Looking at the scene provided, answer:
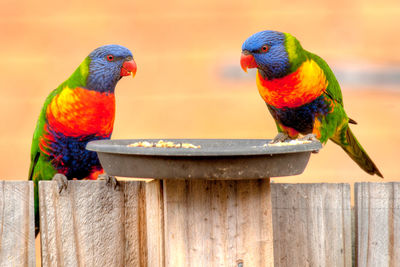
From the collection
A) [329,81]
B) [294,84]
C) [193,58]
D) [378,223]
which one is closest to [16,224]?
[378,223]

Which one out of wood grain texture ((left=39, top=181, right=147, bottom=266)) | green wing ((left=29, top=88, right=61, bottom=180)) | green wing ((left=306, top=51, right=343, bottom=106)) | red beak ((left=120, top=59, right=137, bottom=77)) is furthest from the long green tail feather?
wood grain texture ((left=39, top=181, right=147, bottom=266))

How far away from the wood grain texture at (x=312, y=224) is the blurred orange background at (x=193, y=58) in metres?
1.86

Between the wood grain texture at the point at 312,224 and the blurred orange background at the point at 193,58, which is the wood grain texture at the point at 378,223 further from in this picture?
the blurred orange background at the point at 193,58

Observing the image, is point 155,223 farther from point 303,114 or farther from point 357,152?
point 357,152

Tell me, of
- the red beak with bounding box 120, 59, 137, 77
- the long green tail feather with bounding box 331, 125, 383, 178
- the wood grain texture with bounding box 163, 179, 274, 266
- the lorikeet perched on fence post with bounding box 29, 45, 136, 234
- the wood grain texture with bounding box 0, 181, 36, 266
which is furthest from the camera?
the long green tail feather with bounding box 331, 125, 383, 178

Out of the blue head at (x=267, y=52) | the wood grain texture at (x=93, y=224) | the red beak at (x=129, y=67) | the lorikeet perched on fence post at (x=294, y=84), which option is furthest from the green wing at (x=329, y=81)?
the wood grain texture at (x=93, y=224)

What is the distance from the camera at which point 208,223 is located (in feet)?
4.96

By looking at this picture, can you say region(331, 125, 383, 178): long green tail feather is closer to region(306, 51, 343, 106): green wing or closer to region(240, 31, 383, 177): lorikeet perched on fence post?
region(240, 31, 383, 177): lorikeet perched on fence post

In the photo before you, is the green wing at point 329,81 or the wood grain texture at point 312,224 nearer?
the wood grain texture at point 312,224

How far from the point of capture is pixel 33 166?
2766 millimetres

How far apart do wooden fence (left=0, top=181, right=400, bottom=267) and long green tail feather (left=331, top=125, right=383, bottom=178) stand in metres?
1.44

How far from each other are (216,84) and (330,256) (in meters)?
2.01

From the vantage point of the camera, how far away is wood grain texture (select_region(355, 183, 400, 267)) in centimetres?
176

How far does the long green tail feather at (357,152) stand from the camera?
10.4 feet
